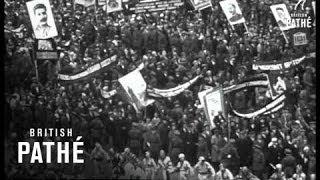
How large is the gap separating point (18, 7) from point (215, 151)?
4.54 meters

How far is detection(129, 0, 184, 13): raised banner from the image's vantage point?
12.9m

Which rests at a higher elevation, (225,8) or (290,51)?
(225,8)

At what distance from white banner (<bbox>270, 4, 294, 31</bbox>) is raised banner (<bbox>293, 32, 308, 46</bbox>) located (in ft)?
0.66

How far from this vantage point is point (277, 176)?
12.3 meters

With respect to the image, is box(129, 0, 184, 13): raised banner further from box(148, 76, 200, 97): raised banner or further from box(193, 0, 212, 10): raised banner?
box(148, 76, 200, 97): raised banner

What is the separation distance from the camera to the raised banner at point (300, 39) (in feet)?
41.8

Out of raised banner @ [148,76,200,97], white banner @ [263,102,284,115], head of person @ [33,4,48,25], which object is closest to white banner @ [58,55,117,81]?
raised banner @ [148,76,200,97]

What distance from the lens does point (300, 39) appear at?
12734mm

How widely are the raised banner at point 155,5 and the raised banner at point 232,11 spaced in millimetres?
808

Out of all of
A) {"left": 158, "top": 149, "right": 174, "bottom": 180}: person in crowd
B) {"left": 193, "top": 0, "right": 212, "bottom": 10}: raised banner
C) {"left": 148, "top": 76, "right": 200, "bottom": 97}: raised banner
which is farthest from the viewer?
{"left": 193, "top": 0, "right": 212, "bottom": 10}: raised banner

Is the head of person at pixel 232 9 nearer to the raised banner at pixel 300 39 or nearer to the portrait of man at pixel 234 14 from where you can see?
the portrait of man at pixel 234 14

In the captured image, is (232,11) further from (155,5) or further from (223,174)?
(223,174)

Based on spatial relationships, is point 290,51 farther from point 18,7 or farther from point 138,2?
point 18,7

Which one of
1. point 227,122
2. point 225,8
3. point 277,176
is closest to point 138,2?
point 225,8
